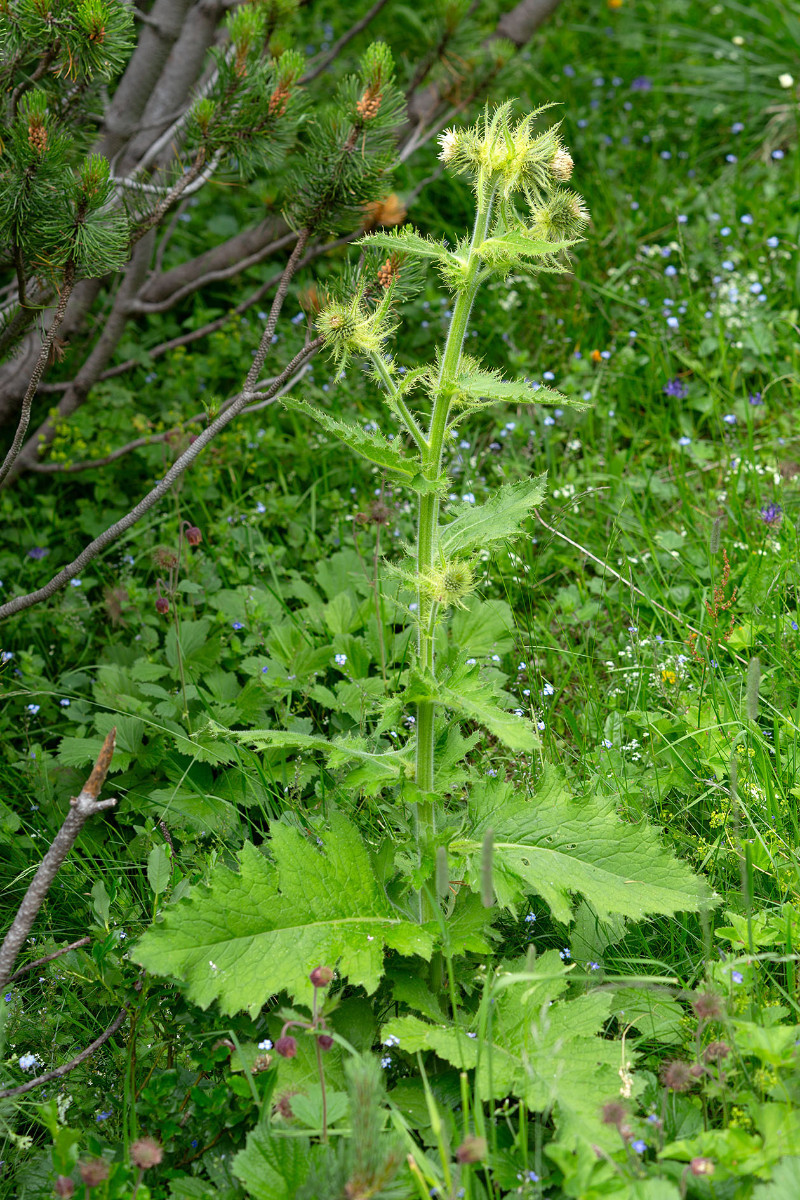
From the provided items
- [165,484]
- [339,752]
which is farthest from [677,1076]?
[165,484]

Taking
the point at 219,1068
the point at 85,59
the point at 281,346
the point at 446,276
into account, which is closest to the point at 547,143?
the point at 446,276

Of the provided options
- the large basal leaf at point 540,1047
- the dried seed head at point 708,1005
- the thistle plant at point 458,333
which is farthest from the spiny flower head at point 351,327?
the dried seed head at point 708,1005

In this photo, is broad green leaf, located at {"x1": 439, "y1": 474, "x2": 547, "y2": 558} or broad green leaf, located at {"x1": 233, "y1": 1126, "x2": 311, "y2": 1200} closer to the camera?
broad green leaf, located at {"x1": 233, "y1": 1126, "x2": 311, "y2": 1200}

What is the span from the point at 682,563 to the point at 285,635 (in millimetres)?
1148

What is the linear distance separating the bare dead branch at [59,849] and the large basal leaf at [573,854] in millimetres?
656

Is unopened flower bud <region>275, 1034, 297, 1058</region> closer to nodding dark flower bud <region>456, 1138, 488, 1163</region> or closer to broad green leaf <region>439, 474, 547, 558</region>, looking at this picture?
nodding dark flower bud <region>456, 1138, 488, 1163</region>

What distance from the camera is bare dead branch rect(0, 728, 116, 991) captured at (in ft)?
5.56

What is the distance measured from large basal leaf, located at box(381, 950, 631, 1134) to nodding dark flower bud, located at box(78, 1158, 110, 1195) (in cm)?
49

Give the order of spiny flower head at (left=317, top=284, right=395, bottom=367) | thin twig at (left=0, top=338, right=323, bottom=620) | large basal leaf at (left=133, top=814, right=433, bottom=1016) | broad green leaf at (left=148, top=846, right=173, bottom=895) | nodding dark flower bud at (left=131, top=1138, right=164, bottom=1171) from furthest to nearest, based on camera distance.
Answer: thin twig at (left=0, top=338, right=323, bottom=620) → broad green leaf at (left=148, top=846, right=173, bottom=895) → spiny flower head at (left=317, top=284, right=395, bottom=367) → large basal leaf at (left=133, top=814, right=433, bottom=1016) → nodding dark flower bud at (left=131, top=1138, right=164, bottom=1171)

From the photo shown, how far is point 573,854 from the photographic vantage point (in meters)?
2.00

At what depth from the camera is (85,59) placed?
2393 millimetres

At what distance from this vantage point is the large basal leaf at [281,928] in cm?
177

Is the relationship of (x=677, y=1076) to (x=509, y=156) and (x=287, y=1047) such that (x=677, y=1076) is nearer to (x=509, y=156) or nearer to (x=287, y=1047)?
(x=287, y=1047)

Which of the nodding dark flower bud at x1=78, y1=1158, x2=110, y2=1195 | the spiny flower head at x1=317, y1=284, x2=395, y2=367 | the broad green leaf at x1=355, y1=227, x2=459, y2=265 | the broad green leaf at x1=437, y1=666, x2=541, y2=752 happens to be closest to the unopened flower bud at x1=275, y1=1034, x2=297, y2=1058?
the nodding dark flower bud at x1=78, y1=1158, x2=110, y2=1195
